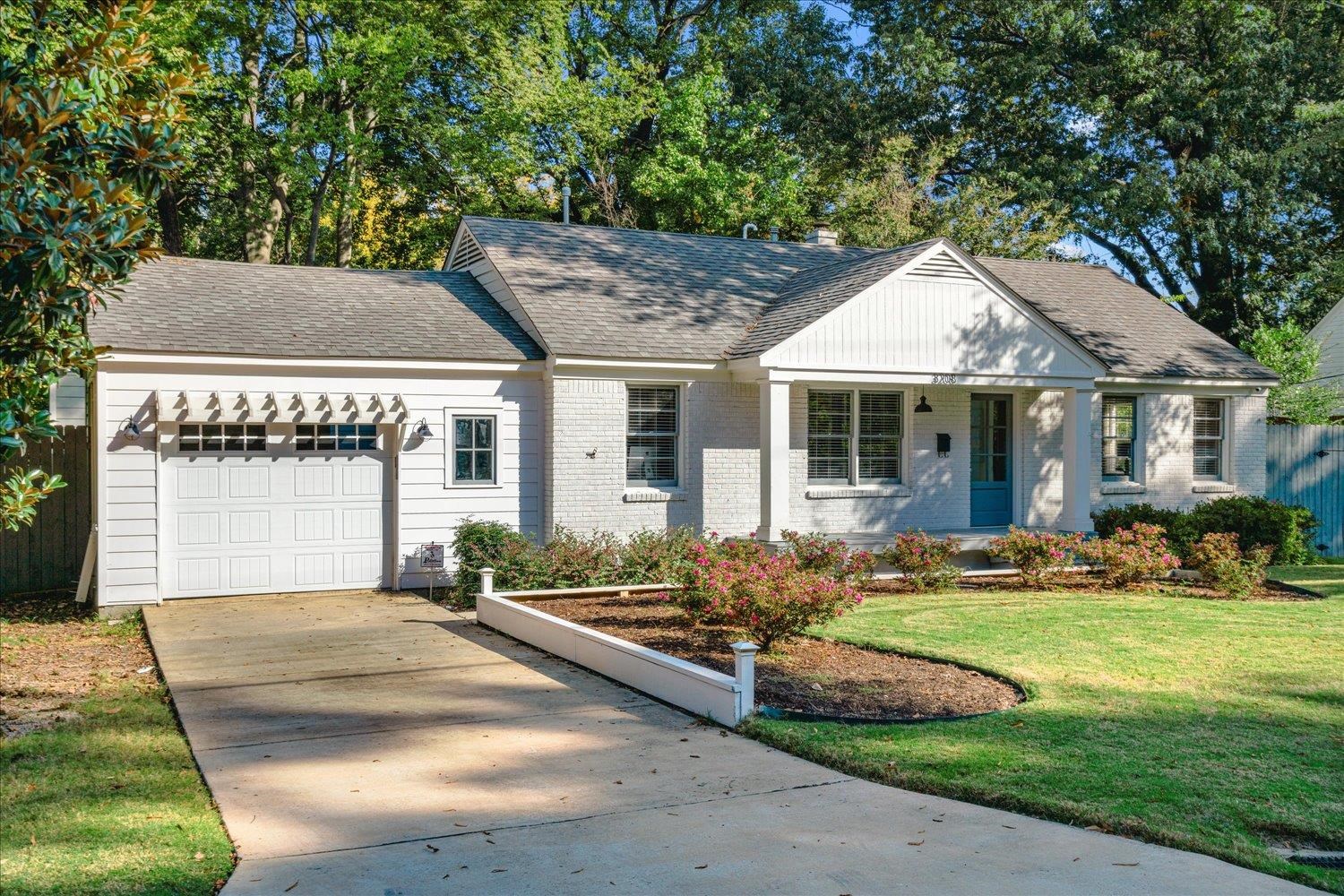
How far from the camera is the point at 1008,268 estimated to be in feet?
→ 75.1

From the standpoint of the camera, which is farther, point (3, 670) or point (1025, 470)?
point (1025, 470)

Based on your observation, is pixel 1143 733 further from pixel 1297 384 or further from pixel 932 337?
pixel 1297 384

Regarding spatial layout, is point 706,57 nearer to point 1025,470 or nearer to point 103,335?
point 1025,470

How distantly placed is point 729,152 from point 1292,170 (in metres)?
15.7

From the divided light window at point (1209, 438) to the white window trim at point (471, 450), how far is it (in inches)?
521

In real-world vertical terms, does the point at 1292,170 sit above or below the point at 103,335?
above

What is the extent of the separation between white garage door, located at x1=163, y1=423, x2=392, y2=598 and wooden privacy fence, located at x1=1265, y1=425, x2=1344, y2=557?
55.1 ft

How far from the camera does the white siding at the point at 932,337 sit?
16.9 m

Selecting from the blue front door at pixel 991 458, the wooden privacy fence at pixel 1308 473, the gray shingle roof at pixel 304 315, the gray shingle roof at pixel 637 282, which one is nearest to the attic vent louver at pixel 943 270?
the blue front door at pixel 991 458

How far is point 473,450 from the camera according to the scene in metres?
16.3

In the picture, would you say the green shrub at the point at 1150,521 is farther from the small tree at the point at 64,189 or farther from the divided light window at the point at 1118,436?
the small tree at the point at 64,189

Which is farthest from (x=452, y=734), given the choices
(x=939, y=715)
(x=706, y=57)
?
(x=706, y=57)

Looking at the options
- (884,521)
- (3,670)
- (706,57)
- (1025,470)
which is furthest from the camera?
(706,57)

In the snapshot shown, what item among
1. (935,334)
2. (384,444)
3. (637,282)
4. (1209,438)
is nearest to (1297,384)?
(1209,438)
